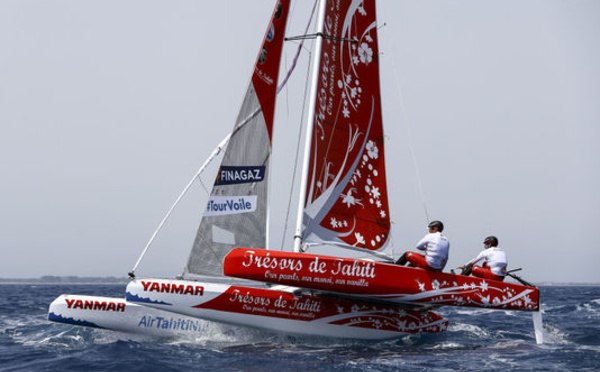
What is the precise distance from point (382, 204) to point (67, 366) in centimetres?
671

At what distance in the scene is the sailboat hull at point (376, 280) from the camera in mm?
10234

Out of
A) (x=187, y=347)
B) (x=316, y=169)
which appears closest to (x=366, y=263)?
(x=316, y=169)

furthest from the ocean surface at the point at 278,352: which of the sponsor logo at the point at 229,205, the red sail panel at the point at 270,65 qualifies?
the red sail panel at the point at 270,65

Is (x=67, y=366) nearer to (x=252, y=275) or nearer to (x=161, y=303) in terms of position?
(x=161, y=303)

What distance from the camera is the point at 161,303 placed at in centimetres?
1056

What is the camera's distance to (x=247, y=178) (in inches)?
497

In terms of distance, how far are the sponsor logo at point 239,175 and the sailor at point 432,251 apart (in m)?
3.37

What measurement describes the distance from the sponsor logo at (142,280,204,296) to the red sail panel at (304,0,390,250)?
7.38 feet

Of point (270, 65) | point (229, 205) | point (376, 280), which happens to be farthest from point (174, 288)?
point (270, 65)

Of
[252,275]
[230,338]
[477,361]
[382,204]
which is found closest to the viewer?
[477,361]

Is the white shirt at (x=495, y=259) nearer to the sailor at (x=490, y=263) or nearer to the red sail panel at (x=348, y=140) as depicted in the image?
the sailor at (x=490, y=263)

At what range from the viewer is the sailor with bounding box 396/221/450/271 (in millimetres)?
11062

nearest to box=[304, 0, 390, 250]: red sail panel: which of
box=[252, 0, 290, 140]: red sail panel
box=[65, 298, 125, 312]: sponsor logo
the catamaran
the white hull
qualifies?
the catamaran

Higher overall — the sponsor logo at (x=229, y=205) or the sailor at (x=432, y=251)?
the sponsor logo at (x=229, y=205)
